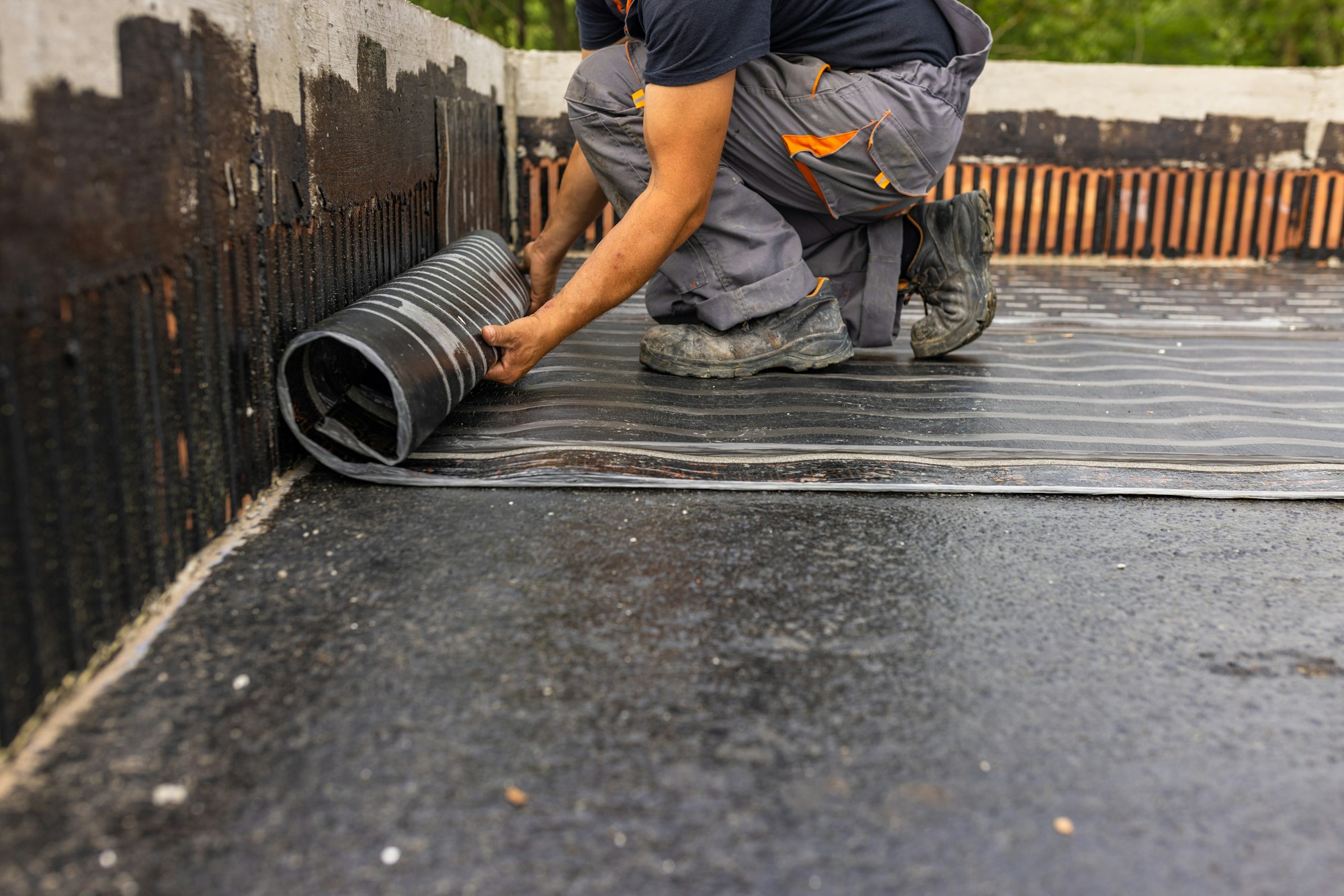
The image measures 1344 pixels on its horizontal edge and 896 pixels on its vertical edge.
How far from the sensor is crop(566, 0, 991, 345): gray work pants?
9.32ft

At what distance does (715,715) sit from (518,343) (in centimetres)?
127

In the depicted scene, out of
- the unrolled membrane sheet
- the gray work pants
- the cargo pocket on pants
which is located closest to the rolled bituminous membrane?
the unrolled membrane sheet

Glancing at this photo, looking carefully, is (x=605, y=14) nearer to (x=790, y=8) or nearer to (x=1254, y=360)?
(x=790, y=8)

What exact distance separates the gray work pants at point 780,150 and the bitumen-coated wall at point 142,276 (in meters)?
0.71

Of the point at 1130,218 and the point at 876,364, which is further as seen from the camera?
the point at 1130,218

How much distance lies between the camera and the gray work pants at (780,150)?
284 cm

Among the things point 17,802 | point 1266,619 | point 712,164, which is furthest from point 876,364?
point 17,802

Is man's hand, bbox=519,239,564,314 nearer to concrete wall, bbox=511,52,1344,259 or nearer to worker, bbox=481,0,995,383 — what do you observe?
worker, bbox=481,0,995,383

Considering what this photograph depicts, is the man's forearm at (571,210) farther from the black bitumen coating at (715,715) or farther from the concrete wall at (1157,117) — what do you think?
the concrete wall at (1157,117)

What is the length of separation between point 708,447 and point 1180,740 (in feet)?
3.83

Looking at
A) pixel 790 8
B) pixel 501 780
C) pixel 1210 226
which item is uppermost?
pixel 790 8

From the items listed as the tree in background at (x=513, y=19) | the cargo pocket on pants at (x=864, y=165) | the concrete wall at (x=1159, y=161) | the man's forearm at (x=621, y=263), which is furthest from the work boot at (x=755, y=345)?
the tree in background at (x=513, y=19)

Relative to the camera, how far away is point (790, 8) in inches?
108

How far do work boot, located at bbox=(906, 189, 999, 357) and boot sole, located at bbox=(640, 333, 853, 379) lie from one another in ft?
0.98
